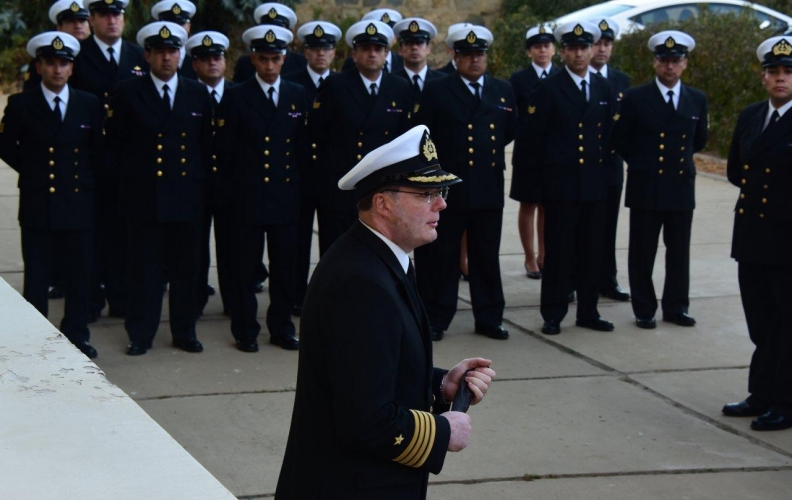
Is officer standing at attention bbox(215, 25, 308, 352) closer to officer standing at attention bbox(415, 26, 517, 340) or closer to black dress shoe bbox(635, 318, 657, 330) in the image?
officer standing at attention bbox(415, 26, 517, 340)

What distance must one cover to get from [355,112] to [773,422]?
3200 mm

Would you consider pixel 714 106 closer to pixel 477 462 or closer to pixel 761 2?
pixel 761 2

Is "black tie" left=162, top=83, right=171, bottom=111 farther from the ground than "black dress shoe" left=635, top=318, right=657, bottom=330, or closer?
farther from the ground

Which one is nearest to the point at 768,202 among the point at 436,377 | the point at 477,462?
the point at 477,462

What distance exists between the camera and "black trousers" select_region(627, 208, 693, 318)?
26.7 ft

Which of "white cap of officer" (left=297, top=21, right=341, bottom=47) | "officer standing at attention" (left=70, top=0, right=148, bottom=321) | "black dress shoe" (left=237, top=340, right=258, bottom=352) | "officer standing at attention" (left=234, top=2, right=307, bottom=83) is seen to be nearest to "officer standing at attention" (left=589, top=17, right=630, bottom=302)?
"white cap of officer" (left=297, top=21, right=341, bottom=47)

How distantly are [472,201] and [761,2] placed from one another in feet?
38.9

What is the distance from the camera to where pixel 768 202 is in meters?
6.21

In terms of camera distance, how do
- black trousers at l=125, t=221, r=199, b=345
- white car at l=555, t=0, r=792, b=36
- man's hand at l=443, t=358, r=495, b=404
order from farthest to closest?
white car at l=555, t=0, r=792, b=36 < black trousers at l=125, t=221, r=199, b=345 < man's hand at l=443, t=358, r=495, b=404

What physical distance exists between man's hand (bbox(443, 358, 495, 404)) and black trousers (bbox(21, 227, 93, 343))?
4.22m

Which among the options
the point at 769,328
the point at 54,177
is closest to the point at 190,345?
the point at 54,177

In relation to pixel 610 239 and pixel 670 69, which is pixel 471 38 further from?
pixel 610 239

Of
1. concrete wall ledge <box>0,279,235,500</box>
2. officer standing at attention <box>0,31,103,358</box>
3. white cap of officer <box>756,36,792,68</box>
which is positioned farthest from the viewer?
officer standing at attention <box>0,31,103,358</box>

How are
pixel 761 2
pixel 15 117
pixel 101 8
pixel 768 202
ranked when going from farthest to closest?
1. pixel 761 2
2. pixel 101 8
3. pixel 15 117
4. pixel 768 202
